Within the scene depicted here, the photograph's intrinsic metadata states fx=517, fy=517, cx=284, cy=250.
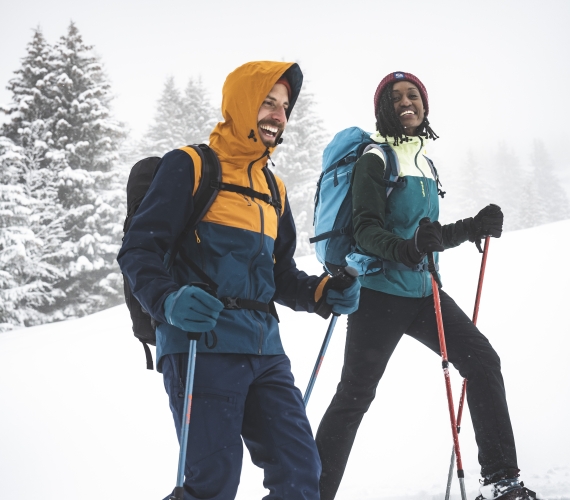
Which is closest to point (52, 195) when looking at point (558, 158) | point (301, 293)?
point (301, 293)

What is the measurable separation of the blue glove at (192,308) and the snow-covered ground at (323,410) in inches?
92.1

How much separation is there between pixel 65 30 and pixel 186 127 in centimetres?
1021

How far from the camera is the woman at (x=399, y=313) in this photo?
2633 mm

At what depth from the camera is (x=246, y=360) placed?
82.9 inches

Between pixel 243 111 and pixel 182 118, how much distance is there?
29.6 metres

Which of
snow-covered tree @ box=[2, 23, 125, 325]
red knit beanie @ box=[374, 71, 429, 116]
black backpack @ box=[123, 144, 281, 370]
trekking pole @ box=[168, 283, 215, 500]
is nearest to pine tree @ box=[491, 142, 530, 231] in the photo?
snow-covered tree @ box=[2, 23, 125, 325]

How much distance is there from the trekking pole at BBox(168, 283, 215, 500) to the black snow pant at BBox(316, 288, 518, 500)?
1172 millimetres

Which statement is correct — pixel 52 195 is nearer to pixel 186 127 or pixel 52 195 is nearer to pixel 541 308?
pixel 186 127

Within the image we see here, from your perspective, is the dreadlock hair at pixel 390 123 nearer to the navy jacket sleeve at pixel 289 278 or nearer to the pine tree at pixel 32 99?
the navy jacket sleeve at pixel 289 278

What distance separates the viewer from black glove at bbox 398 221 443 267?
8.27ft

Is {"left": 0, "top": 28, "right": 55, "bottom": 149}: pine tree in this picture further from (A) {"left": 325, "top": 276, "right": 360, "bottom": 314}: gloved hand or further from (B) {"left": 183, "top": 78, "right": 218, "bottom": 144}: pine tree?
(A) {"left": 325, "top": 276, "right": 360, "bottom": 314}: gloved hand

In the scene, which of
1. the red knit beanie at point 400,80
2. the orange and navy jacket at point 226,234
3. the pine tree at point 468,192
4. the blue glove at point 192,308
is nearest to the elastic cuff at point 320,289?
the orange and navy jacket at point 226,234

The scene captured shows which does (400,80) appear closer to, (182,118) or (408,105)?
(408,105)

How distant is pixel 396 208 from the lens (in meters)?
2.99
